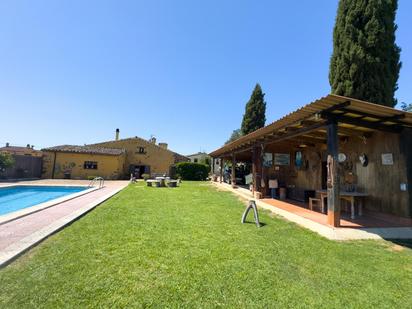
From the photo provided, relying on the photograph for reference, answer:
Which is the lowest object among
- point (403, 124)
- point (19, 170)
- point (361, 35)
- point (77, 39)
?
point (19, 170)

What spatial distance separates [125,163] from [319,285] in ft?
89.9

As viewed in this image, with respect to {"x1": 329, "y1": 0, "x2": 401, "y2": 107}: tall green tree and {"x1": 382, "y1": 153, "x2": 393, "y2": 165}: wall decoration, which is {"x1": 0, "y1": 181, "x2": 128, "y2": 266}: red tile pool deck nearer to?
{"x1": 382, "y1": 153, "x2": 393, "y2": 165}: wall decoration

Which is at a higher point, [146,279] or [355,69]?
[355,69]

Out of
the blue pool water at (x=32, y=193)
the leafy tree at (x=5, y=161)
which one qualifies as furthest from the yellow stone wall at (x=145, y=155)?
the blue pool water at (x=32, y=193)

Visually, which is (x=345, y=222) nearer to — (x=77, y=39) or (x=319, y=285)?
(x=319, y=285)

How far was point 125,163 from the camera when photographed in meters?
27.6

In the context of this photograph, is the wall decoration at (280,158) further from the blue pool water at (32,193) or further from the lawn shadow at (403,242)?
the blue pool water at (32,193)

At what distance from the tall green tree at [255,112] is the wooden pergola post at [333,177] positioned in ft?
68.8

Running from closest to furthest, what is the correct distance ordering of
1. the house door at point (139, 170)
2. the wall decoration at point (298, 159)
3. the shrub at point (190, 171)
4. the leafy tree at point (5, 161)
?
1. the wall decoration at point (298, 159)
2. the leafy tree at point (5, 161)
3. the shrub at point (190, 171)
4. the house door at point (139, 170)

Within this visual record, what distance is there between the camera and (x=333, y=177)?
5.46 m

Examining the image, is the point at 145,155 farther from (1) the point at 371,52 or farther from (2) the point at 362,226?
(2) the point at 362,226

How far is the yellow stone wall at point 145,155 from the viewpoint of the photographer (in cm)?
2817

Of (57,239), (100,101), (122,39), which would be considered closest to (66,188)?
(100,101)

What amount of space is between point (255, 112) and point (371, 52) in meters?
16.1
